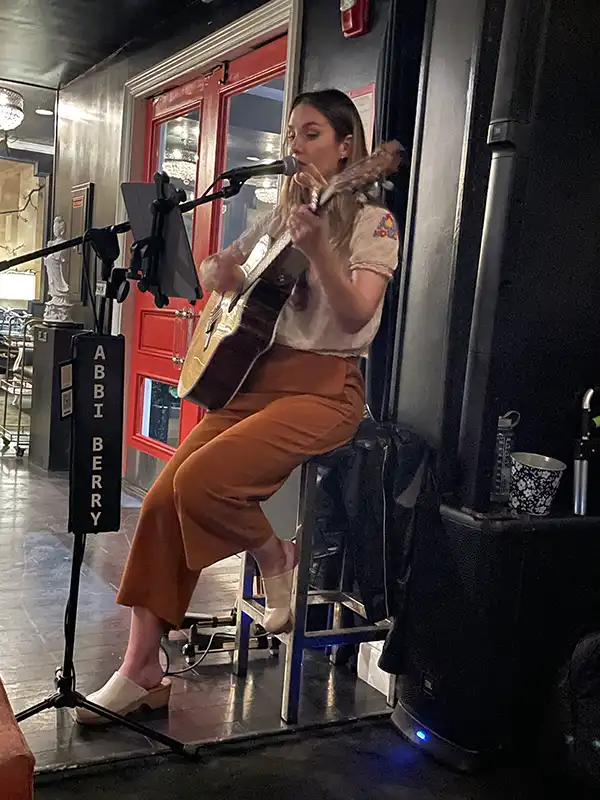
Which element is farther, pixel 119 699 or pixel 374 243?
pixel 119 699

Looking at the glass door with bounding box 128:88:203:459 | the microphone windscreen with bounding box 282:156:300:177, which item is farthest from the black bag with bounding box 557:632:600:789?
the glass door with bounding box 128:88:203:459

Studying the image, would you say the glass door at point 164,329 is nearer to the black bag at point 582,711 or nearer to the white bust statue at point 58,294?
the white bust statue at point 58,294

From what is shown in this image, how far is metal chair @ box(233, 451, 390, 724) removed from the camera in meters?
2.00

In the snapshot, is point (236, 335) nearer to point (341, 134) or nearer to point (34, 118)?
point (341, 134)

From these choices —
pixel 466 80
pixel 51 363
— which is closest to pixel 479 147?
pixel 466 80

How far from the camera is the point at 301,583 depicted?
1.99 metres

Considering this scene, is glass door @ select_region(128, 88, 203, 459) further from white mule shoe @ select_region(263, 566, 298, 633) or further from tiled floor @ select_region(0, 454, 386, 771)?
white mule shoe @ select_region(263, 566, 298, 633)

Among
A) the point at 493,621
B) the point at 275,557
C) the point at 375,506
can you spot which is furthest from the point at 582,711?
the point at 275,557

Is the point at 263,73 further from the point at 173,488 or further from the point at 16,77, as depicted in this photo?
the point at 16,77

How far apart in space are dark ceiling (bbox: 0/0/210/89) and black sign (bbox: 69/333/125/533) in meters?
2.51

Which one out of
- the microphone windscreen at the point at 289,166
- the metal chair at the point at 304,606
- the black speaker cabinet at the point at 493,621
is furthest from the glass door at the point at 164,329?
the microphone windscreen at the point at 289,166

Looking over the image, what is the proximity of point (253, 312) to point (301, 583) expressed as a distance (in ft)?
2.21

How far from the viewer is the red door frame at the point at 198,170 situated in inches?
139

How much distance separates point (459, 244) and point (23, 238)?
10127 mm
